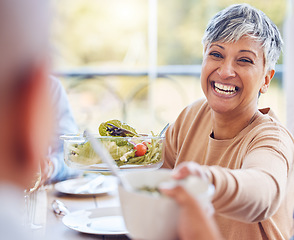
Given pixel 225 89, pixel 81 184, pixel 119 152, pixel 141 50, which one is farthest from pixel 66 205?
pixel 141 50

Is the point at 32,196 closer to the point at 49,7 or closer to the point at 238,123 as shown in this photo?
the point at 238,123

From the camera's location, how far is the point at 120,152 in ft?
4.69

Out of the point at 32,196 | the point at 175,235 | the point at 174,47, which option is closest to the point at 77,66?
the point at 174,47

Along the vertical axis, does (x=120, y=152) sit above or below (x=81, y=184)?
above

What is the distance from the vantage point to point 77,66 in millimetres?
6168

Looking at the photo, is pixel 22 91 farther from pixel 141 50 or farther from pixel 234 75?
pixel 141 50

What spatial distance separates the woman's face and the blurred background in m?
3.59

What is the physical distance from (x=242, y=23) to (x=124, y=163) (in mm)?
643

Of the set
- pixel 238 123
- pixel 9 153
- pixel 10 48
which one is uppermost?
pixel 10 48

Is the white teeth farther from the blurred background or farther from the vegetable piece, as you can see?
the blurred background

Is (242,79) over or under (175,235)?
over

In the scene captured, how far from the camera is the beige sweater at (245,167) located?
0.91m

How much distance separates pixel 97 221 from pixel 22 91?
3.30ft

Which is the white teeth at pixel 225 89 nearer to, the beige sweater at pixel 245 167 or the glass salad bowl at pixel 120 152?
the beige sweater at pixel 245 167
